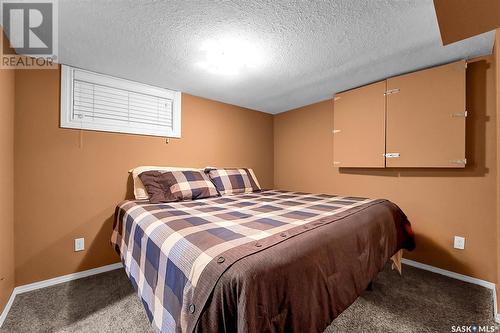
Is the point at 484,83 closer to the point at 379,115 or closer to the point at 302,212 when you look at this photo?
the point at 379,115

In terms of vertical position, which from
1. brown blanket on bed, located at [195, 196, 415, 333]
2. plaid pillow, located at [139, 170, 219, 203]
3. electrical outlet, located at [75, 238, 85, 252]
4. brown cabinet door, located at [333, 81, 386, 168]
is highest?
brown cabinet door, located at [333, 81, 386, 168]

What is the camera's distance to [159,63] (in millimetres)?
2002

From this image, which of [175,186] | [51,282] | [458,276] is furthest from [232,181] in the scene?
[458,276]

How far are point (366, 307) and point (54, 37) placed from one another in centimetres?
319

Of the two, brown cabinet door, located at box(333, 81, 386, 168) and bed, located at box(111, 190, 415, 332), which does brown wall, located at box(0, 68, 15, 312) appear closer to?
bed, located at box(111, 190, 415, 332)

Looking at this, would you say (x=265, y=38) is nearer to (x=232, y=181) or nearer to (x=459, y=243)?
(x=232, y=181)

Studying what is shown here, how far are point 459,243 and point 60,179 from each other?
3949mm

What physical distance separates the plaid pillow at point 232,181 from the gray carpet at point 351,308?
132 cm

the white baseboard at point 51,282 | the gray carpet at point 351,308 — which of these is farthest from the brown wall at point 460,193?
the white baseboard at point 51,282

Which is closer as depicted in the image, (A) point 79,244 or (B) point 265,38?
(B) point 265,38

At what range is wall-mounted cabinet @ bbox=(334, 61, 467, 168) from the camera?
199cm

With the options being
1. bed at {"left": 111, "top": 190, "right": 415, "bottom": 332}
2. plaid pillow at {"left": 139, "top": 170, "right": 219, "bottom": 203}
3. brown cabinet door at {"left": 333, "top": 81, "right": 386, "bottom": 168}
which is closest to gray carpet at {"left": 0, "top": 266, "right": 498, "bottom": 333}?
bed at {"left": 111, "top": 190, "right": 415, "bottom": 332}

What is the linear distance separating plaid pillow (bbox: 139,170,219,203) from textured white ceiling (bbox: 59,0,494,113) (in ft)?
3.56

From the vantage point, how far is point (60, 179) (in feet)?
6.57
